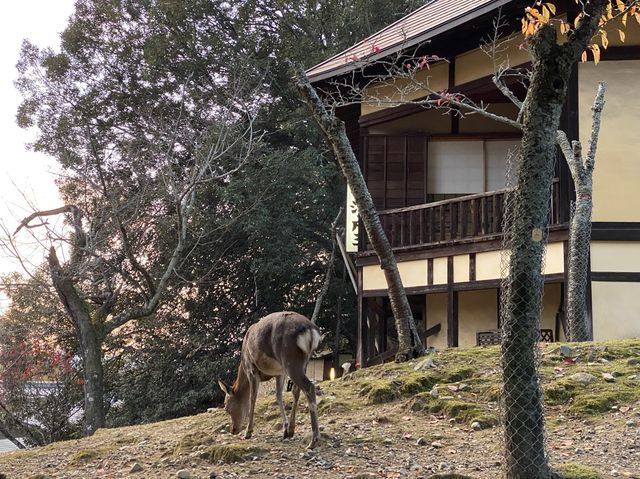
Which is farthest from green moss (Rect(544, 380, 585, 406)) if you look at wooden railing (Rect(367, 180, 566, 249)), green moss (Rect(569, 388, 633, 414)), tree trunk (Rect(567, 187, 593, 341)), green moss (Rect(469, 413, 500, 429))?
wooden railing (Rect(367, 180, 566, 249))

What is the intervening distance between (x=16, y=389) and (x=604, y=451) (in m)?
19.1

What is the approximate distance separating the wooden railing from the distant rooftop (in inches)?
129

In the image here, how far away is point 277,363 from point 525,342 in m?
2.82

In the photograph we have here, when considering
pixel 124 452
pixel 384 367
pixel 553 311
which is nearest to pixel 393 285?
pixel 384 367

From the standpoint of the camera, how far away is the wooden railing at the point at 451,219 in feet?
45.2

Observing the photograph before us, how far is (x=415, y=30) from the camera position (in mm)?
15180

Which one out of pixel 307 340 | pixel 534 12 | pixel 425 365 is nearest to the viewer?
pixel 534 12

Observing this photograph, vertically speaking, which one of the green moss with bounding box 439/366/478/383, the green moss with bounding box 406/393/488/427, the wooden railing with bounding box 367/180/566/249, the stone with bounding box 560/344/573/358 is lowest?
the green moss with bounding box 406/393/488/427

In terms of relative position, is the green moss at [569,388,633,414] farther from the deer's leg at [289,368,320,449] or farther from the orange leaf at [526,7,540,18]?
the orange leaf at [526,7,540,18]

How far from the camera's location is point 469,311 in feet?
52.3

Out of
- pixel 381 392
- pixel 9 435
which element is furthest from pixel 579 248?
pixel 9 435

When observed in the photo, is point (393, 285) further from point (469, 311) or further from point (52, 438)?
point (52, 438)

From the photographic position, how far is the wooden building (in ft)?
41.8

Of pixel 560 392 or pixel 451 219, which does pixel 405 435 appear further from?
pixel 451 219
